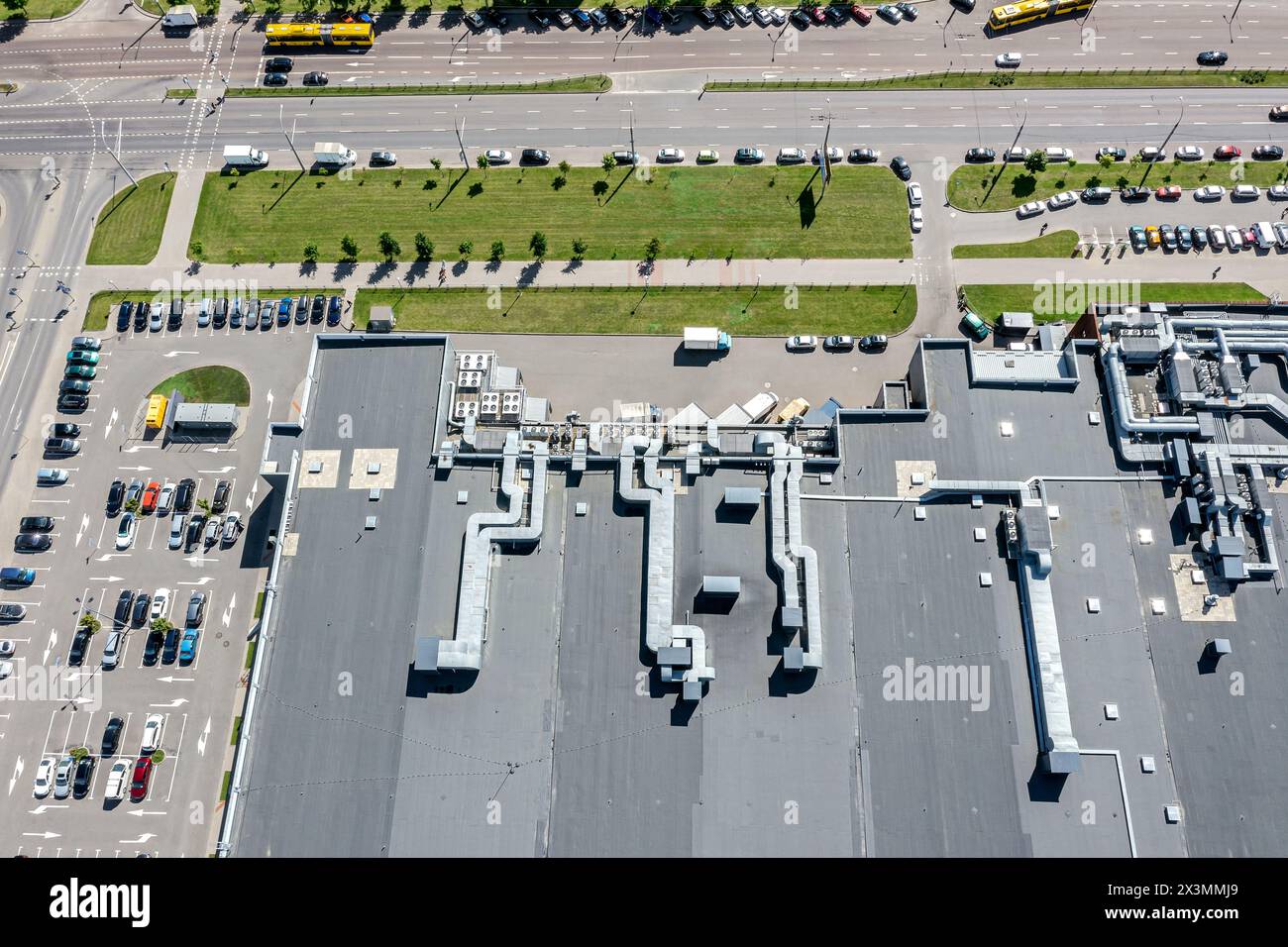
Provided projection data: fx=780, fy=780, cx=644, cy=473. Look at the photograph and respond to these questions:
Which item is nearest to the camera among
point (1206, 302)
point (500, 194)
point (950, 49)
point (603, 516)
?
point (603, 516)

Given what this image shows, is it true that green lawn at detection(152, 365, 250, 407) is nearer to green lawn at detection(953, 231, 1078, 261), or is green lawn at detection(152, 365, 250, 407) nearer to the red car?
the red car

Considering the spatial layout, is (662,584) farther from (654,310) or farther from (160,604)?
(160,604)

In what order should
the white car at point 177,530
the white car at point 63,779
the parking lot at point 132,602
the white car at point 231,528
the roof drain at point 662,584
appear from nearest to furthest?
the roof drain at point 662,584 < the parking lot at point 132,602 < the white car at point 63,779 < the white car at point 231,528 < the white car at point 177,530

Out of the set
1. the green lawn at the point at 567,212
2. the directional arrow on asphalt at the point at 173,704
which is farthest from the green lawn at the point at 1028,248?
the directional arrow on asphalt at the point at 173,704

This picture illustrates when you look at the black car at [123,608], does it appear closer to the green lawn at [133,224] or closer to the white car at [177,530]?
the white car at [177,530]

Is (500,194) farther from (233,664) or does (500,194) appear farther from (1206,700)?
(1206,700)
